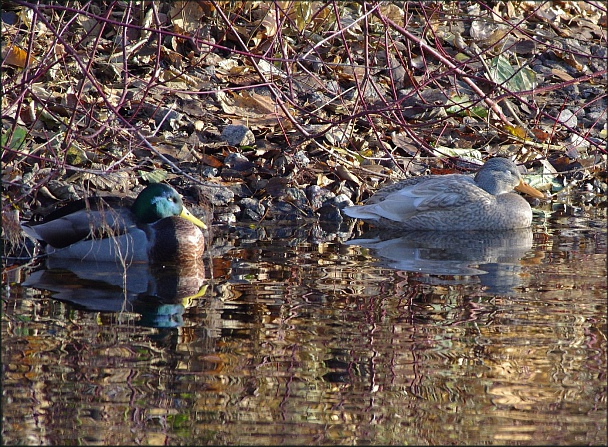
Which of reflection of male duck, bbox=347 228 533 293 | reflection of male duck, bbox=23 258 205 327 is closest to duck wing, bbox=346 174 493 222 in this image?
reflection of male duck, bbox=347 228 533 293

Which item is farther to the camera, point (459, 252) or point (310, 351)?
point (459, 252)

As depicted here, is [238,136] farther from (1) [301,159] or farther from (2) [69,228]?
(2) [69,228]

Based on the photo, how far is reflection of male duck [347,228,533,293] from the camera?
650 centimetres

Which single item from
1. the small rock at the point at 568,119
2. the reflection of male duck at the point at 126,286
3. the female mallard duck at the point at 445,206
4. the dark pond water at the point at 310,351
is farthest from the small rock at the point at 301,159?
the small rock at the point at 568,119

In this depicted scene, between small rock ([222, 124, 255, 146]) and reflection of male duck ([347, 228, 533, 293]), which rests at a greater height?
small rock ([222, 124, 255, 146])

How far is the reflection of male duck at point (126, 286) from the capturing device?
17.8 feet

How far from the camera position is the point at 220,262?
689 centimetres

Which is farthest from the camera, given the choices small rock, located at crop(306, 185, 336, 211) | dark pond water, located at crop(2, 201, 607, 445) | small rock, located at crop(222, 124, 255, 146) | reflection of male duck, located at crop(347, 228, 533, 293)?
small rock, located at crop(222, 124, 255, 146)

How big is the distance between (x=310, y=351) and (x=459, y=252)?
3.11 meters

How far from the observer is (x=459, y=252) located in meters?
7.43

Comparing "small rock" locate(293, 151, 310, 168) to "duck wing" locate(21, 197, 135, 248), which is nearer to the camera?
"duck wing" locate(21, 197, 135, 248)

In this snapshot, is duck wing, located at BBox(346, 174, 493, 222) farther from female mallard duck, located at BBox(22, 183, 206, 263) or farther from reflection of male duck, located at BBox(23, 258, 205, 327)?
reflection of male duck, located at BBox(23, 258, 205, 327)

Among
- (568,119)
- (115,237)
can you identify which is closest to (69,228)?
(115,237)

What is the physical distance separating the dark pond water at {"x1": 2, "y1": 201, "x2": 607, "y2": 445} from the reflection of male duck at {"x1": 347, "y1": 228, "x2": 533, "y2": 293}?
41mm
